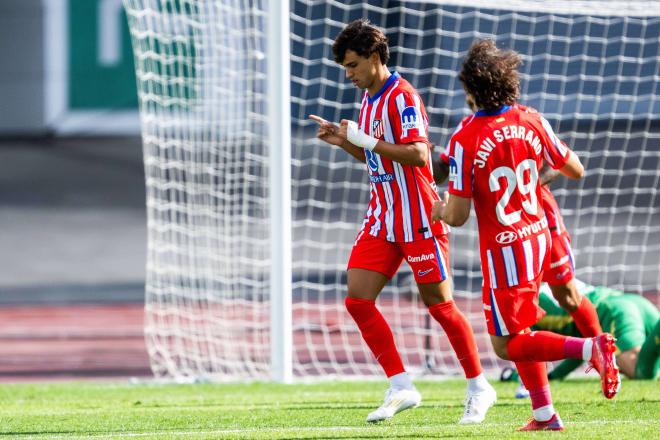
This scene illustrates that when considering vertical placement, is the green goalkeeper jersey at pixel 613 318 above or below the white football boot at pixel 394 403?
below

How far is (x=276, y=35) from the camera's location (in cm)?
757

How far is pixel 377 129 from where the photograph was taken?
5043mm

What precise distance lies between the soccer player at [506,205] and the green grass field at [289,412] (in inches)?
14.4

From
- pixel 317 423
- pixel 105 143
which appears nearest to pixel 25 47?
pixel 105 143

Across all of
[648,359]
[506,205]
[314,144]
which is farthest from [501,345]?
[314,144]

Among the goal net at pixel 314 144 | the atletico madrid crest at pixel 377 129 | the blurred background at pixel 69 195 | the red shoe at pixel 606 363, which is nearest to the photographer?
the red shoe at pixel 606 363

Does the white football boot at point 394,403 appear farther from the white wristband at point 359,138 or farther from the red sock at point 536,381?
the white wristband at point 359,138

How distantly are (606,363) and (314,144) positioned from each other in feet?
22.6

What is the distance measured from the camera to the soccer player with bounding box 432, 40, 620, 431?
170 inches

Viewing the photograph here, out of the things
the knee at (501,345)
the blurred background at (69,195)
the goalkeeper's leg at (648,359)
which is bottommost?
the blurred background at (69,195)

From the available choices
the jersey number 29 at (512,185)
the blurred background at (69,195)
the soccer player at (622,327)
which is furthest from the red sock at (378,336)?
the blurred background at (69,195)

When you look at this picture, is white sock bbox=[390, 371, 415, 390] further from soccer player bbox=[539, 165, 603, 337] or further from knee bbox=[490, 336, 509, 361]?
soccer player bbox=[539, 165, 603, 337]

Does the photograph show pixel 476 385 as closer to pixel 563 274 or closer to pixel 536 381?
pixel 536 381

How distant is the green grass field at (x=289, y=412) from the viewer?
4.67 meters
